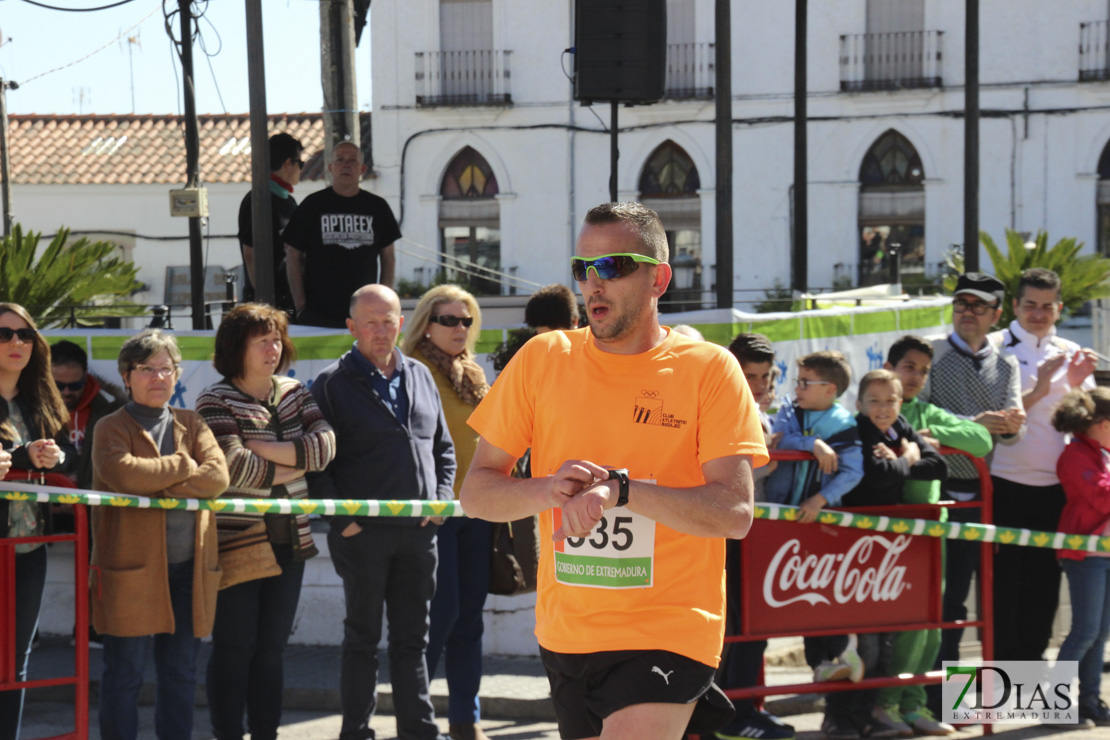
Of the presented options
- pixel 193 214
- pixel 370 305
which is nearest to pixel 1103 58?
pixel 193 214

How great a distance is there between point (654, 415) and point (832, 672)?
9.21 ft

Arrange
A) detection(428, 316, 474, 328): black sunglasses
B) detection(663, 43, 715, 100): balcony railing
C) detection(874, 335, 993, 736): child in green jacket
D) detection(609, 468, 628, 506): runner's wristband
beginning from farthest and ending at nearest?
detection(663, 43, 715, 100): balcony railing
detection(874, 335, 993, 736): child in green jacket
detection(428, 316, 474, 328): black sunglasses
detection(609, 468, 628, 506): runner's wristband

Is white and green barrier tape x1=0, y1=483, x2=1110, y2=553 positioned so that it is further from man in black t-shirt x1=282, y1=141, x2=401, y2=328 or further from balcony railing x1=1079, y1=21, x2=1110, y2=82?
balcony railing x1=1079, y1=21, x2=1110, y2=82

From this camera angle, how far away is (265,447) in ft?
16.0

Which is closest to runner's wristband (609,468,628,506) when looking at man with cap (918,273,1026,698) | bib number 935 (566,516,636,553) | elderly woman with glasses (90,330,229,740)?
bib number 935 (566,516,636,553)

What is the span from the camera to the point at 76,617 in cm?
460

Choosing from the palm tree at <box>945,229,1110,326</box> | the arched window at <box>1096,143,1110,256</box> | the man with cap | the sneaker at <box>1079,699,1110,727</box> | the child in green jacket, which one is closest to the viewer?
the child in green jacket

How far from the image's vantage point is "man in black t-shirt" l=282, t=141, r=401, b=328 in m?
7.30

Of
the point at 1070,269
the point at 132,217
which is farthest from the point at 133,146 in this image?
the point at 1070,269

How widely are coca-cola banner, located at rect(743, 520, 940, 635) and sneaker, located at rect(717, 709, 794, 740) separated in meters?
0.41

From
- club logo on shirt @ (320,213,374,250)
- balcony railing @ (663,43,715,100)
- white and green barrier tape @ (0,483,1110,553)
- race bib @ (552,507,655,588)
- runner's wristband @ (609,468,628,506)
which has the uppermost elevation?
balcony railing @ (663,43,715,100)

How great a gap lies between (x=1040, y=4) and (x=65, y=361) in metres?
26.2

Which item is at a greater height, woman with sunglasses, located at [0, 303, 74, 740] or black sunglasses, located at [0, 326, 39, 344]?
black sunglasses, located at [0, 326, 39, 344]

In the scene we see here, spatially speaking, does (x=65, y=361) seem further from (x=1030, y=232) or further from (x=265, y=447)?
(x=1030, y=232)
